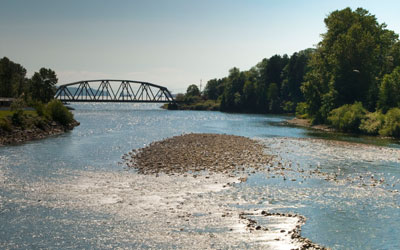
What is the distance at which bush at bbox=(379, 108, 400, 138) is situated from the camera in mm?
69188

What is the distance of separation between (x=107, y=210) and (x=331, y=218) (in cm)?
1367

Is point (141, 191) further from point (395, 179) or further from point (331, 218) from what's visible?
point (395, 179)

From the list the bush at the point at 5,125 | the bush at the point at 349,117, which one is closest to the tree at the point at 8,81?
the bush at the point at 5,125

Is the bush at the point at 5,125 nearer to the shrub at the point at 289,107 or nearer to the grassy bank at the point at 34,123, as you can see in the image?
the grassy bank at the point at 34,123

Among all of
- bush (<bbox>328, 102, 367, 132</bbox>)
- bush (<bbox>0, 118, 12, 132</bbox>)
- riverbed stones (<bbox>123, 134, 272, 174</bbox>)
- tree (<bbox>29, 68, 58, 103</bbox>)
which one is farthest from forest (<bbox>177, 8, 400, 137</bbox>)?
tree (<bbox>29, 68, 58, 103</bbox>)

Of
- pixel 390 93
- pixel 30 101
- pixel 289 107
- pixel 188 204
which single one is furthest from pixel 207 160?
pixel 289 107

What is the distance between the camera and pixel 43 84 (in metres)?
131

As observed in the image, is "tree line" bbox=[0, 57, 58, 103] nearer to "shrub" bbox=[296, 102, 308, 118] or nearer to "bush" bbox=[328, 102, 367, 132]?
"shrub" bbox=[296, 102, 308, 118]

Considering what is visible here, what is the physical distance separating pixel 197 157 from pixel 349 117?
47.8 m

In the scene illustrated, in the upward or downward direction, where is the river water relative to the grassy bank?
downward

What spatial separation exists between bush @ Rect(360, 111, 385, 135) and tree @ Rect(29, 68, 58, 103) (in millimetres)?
99872

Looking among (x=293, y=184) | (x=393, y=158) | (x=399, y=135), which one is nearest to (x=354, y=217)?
(x=293, y=184)

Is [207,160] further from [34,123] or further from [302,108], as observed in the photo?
[302,108]

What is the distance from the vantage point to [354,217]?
23.4 meters
